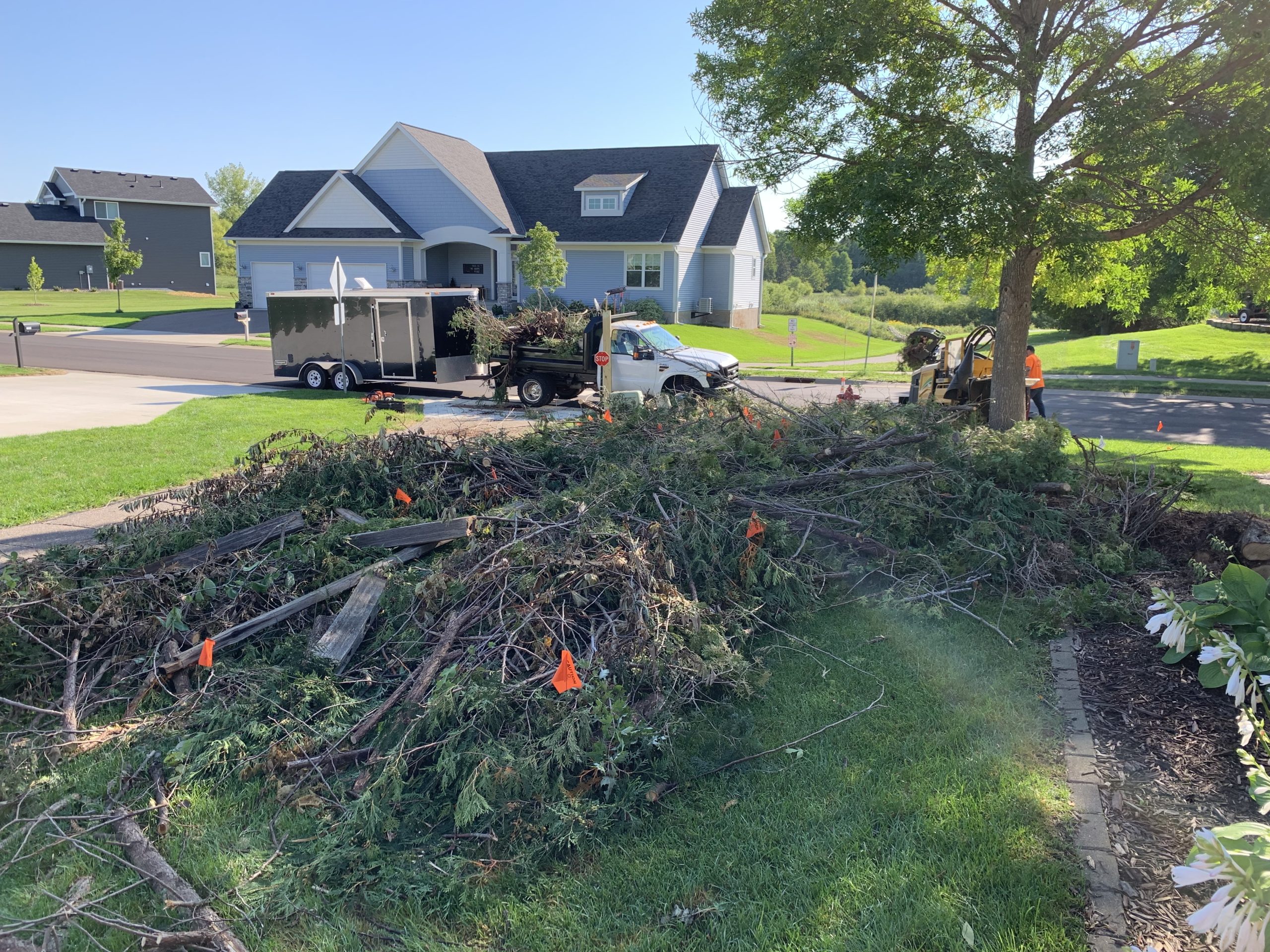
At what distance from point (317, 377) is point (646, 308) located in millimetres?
16741

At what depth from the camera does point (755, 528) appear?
6.05 m

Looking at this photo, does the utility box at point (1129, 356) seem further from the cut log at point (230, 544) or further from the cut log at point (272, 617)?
the cut log at point (272, 617)

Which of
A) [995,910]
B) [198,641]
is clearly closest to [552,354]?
[198,641]

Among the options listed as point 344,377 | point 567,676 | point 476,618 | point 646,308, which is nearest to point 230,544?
point 476,618

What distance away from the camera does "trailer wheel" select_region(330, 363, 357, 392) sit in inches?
789

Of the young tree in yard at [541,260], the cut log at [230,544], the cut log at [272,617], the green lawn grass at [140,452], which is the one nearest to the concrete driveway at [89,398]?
the green lawn grass at [140,452]

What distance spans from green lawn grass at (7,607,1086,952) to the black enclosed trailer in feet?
50.8

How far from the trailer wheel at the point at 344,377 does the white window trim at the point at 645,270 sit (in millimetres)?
17991

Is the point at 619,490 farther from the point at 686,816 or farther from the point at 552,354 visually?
the point at 552,354

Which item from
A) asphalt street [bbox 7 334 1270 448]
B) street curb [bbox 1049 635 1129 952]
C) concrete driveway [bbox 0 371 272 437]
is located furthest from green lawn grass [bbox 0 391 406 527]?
street curb [bbox 1049 635 1129 952]

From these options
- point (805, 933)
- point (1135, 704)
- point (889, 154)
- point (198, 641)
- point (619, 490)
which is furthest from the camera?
point (889, 154)

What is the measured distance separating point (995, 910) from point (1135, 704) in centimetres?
207

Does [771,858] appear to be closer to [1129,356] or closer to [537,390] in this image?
[537,390]

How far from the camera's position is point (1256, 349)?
32.9 m
